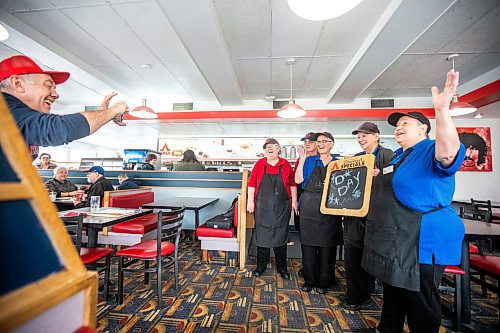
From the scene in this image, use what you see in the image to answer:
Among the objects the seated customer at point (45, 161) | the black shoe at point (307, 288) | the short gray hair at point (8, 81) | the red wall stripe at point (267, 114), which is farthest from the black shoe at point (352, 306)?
the seated customer at point (45, 161)

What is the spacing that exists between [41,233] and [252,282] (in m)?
2.82

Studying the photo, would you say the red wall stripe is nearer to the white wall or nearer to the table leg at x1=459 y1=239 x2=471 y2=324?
the table leg at x1=459 y1=239 x2=471 y2=324

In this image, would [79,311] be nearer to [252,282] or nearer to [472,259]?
[252,282]

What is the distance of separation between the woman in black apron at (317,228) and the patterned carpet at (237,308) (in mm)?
201

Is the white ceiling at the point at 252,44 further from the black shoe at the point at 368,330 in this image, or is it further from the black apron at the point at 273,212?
the black shoe at the point at 368,330

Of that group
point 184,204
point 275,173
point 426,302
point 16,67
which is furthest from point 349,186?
point 184,204

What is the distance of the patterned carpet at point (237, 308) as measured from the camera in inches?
82.8

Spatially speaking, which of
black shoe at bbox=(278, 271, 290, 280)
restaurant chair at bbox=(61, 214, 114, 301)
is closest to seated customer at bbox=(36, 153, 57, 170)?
restaurant chair at bbox=(61, 214, 114, 301)

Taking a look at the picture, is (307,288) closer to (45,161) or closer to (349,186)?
(349,186)

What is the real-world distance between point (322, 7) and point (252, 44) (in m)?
2.22

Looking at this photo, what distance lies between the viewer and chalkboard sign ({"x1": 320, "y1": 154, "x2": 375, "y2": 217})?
192 cm

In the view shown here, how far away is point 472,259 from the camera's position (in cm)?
218

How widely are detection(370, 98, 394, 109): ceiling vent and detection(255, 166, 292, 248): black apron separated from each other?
521 centimetres

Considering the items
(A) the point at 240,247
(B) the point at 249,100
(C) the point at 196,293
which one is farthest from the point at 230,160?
(C) the point at 196,293
